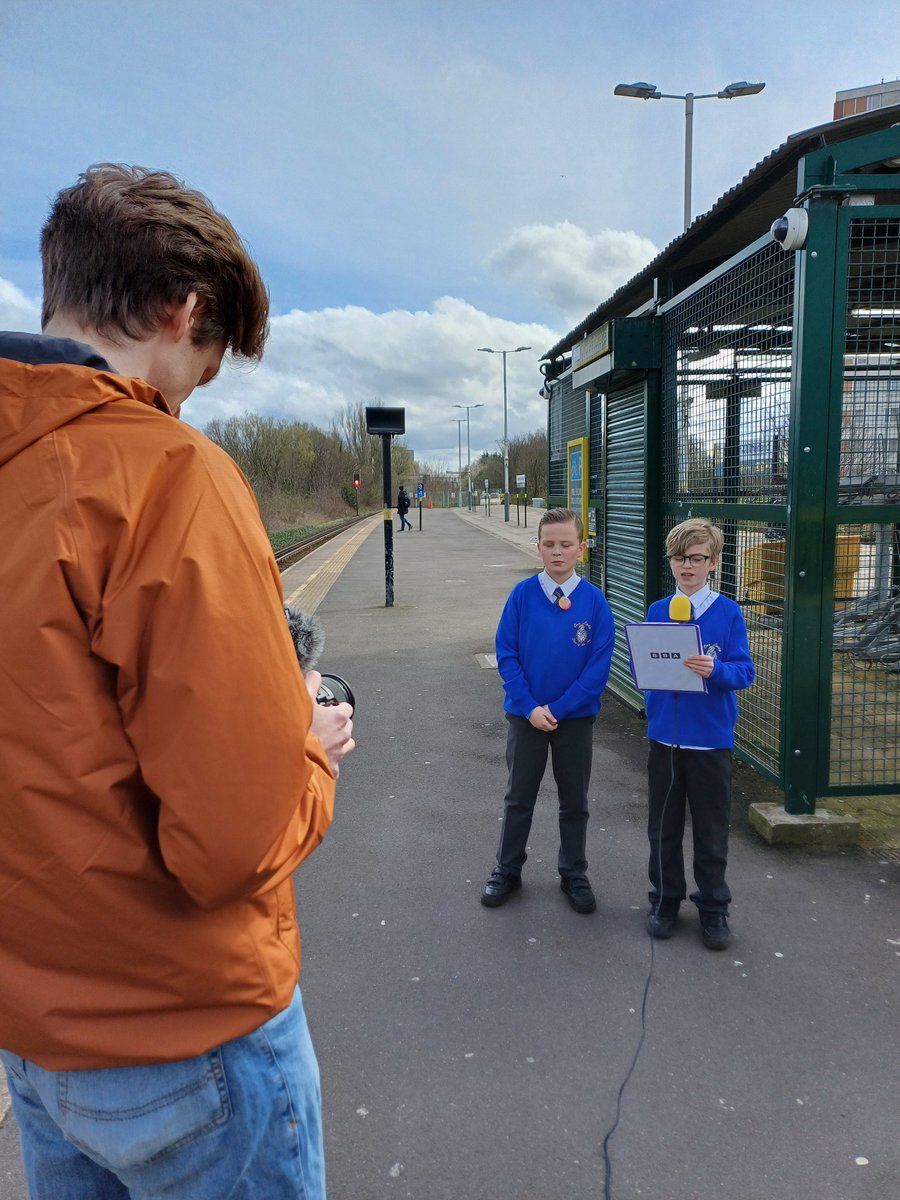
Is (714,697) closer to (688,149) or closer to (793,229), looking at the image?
(793,229)

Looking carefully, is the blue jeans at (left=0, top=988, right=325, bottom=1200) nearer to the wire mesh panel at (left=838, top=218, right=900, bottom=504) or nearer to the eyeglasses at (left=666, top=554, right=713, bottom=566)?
the eyeglasses at (left=666, top=554, right=713, bottom=566)

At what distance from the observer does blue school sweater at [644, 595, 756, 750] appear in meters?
3.30

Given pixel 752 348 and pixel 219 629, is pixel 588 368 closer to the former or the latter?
pixel 752 348

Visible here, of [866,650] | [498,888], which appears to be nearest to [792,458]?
[498,888]

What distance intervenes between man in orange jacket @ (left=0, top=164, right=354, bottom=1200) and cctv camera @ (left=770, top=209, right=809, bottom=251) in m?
3.46

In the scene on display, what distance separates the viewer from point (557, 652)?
3574 millimetres

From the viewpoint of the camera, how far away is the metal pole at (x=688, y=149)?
13.6m

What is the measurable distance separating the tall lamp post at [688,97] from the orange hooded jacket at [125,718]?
1455 centimetres

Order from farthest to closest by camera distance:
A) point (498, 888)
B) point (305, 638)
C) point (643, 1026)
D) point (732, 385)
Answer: point (732, 385) → point (498, 888) → point (643, 1026) → point (305, 638)

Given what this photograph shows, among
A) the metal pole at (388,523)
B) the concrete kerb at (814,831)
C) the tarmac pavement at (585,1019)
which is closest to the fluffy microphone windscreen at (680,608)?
the tarmac pavement at (585,1019)

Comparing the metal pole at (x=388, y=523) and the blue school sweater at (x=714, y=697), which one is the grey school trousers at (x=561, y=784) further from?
the metal pole at (x=388, y=523)

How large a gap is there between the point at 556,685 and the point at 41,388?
2876mm

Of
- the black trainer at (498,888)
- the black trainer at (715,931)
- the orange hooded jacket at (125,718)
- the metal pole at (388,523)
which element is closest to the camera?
the orange hooded jacket at (125,718)

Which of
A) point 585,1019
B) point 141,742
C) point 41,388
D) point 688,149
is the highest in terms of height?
point 688,149
